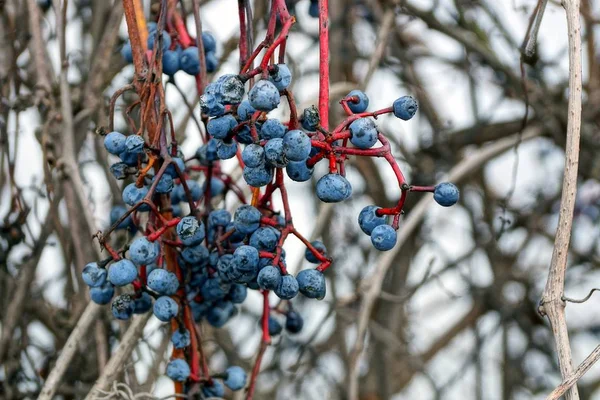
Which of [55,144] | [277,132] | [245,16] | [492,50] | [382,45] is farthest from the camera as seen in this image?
[492,50]

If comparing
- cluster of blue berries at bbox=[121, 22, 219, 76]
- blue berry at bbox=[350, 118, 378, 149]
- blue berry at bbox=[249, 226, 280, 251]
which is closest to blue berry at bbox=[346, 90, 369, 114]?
blue berry at bbox=[350, 118, 378, 149]

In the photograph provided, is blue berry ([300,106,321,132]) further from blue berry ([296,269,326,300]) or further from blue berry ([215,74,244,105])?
blue berry ([296,269,326,300])

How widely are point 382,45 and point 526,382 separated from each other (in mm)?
1695

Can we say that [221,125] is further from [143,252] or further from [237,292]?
[237,292]

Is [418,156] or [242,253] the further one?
[418,156]

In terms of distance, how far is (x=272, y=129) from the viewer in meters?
1.12

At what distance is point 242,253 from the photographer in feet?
3.85

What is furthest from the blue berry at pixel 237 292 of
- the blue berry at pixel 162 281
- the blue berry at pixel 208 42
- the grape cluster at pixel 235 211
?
the blue berry at pixel 208 42

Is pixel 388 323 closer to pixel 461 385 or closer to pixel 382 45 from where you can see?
pixel 461 385

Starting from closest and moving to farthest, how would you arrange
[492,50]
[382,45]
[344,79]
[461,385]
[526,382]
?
[382,45], [492,50], [344,79], [526,382], [461,385]

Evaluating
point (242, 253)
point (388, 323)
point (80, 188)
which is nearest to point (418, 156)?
Result: point (388, 323)

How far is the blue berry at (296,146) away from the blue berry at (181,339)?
0.43 m

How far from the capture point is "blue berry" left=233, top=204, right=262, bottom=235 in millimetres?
1204

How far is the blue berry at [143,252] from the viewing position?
1.22m
